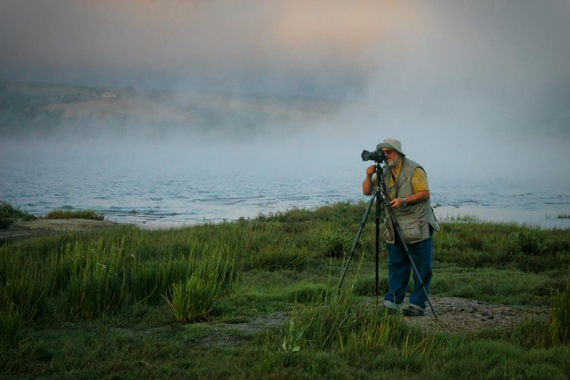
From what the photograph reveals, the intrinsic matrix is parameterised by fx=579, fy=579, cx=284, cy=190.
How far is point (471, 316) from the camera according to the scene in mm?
7840

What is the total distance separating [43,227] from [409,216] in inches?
558

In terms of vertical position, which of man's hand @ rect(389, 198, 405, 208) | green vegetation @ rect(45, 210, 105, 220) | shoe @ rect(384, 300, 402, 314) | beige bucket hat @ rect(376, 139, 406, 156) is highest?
beige bucket hat @ rect(376, 139, 406, 156)

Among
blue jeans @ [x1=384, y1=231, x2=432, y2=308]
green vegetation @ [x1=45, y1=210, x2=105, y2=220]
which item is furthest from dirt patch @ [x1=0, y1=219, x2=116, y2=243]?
blue jeans @ [x1=384, y1=231, x2=432, y2=308]

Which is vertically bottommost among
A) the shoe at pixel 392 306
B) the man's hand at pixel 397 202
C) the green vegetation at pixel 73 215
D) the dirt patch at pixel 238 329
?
the dirt patch at pixel 238 329

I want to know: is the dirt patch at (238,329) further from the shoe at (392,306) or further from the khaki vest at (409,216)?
the khaki vest at (409,216)

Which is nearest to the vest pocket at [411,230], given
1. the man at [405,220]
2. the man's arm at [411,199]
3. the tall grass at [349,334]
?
the man at [405,220]

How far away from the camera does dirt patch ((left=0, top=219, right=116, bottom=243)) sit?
1652 cm

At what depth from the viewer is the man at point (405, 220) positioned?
7.43m

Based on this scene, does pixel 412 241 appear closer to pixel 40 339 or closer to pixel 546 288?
pixel 546 288

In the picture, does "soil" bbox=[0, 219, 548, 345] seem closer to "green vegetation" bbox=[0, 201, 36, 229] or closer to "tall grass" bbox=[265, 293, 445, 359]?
"tall grass" bbox=[265, 293, 445, 359]

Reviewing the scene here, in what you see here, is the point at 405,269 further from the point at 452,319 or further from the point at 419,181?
the point at 419,181

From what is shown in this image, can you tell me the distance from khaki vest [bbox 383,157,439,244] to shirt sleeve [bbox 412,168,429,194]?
0.04m

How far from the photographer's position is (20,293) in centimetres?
739

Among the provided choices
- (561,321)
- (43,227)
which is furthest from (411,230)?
(43,227)
